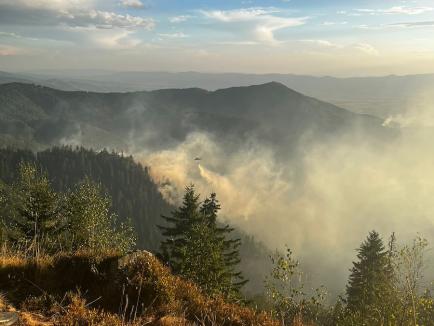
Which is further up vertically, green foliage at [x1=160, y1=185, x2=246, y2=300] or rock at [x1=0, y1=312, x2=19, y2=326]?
rock at [x1=0, y1=312, x2=19, y2=326]

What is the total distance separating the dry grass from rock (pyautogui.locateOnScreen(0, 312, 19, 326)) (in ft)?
1.16

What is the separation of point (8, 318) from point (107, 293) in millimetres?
3044

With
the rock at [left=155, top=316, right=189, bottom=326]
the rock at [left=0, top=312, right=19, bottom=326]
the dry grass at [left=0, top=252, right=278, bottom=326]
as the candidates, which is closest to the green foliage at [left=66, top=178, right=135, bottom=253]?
the dry grass at [left=0, top=252, right=278, bottom=326]

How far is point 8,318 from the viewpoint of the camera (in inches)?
307

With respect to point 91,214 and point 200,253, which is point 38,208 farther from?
point 200,253

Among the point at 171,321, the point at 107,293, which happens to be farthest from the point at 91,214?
the point at 171,321

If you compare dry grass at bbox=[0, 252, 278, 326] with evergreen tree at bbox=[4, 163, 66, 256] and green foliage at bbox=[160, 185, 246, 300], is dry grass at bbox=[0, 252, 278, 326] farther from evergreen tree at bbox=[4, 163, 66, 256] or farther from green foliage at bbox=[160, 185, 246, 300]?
evergreen tree at bbox=[4, 163, 66, 256]

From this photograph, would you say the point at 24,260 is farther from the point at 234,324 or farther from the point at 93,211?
the point at 93,211

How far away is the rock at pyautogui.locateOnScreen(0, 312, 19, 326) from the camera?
761cm

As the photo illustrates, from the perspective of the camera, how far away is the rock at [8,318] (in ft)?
25.0

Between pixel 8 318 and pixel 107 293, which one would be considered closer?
pixel 8 318

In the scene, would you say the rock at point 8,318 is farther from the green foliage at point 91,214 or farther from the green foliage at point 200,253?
the green foliage at point 91,214

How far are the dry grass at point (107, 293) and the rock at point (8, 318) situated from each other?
1.16 ft

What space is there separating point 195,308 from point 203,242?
63.6 feet
